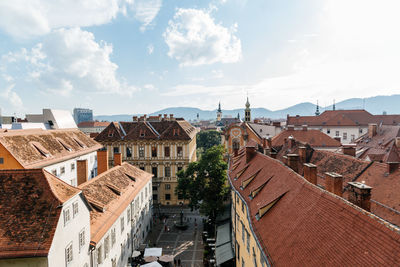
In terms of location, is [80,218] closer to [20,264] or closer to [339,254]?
[20,264]

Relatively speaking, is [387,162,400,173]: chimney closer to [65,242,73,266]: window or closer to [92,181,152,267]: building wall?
[92,181,152,267]: building wall

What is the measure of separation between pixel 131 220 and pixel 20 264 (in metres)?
16.7

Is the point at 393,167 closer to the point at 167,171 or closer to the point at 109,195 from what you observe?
the point at 109,195

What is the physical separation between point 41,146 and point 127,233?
15.2 m

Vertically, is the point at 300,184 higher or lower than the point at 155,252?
higher

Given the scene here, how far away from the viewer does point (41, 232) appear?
14156 millimetres

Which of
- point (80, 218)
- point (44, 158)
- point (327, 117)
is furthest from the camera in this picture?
point (327, 117)

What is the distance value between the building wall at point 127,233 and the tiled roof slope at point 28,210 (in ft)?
21.3

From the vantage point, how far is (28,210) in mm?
14805

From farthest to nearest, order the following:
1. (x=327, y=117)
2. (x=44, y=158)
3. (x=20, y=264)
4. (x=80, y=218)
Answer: (x=327, y=117)
(x=44, y=158)
(x=80, y=218)
(x=20, y=264)

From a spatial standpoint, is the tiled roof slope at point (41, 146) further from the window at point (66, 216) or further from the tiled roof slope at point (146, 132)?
the window at point (66, 216)

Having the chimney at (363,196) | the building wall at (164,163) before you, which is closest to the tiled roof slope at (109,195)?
the building wall at (164,163)

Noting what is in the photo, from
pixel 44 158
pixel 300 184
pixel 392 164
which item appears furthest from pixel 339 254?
pixel 44 158

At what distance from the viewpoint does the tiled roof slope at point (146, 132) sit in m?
52.1
